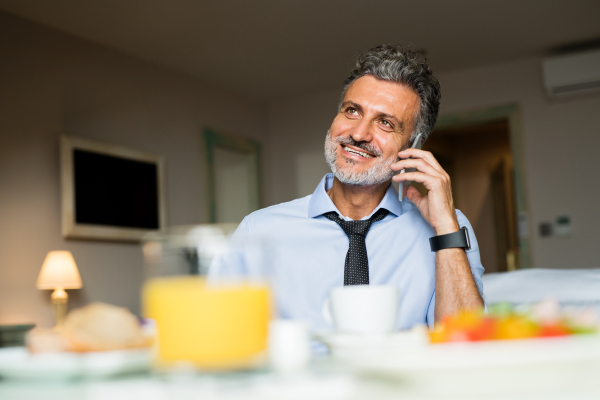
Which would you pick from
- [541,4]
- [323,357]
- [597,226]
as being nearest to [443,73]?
[541,4]

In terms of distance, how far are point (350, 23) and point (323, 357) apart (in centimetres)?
351

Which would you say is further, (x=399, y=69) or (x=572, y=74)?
(x=572, y=74)

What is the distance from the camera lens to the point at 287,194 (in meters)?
5.60

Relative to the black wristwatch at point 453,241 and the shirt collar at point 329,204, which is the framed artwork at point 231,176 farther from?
the black wristwatch at point 453,241

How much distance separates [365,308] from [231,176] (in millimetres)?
4600

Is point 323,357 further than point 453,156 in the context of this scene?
No

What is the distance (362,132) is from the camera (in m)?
1.65

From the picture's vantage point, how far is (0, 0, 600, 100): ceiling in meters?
3.60

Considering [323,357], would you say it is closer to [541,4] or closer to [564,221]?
[541,4]

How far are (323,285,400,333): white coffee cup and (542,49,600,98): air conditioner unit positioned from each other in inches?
167

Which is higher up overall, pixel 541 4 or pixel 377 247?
pixel 541 4

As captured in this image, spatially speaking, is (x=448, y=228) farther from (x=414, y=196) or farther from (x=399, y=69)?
(x=399, y=69)

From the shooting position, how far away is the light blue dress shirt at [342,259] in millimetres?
1403

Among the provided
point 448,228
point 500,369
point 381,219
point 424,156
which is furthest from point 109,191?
point 500,369
